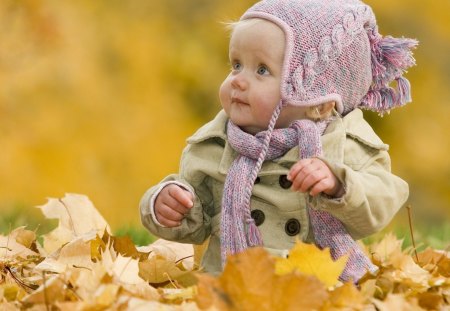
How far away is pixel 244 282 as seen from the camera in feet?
6.05

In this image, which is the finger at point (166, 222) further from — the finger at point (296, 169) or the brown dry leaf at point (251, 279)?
the brown dry leaf at point (251, 279)

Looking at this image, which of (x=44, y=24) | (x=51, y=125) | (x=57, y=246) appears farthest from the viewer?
(x=44, y=24)

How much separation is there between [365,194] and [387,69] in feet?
1.56

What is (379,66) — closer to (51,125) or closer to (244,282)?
(244,282)

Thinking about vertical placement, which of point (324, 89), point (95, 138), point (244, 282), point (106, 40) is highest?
point (324, 89)

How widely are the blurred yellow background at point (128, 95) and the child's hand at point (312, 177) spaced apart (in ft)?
13.6

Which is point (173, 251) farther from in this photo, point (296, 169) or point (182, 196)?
point (296, 169)

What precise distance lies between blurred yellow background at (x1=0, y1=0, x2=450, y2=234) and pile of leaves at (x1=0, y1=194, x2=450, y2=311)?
3626 mm

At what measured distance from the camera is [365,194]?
241 centimetres

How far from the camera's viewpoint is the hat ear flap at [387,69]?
8.77 ft

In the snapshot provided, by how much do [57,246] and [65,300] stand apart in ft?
3.28

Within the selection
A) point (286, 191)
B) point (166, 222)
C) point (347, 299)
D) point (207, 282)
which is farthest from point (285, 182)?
point (207, 282)

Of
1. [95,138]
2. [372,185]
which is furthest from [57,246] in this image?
[95,138]

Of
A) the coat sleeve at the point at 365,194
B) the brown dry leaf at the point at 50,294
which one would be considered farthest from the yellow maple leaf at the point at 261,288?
the coat sleeve at the point at 365,194
